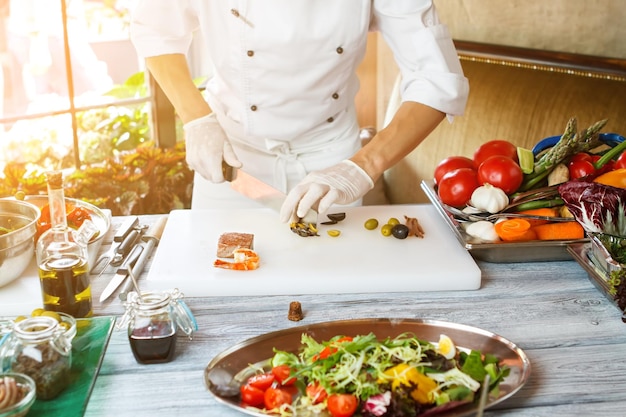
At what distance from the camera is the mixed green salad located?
3.63 feet

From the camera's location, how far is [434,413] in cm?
111

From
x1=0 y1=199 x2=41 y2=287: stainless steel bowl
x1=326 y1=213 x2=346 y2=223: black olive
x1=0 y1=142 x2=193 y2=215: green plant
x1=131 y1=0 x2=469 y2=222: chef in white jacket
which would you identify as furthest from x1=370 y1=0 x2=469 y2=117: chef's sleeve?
x1=0 y1=142 x2=193 y2=215: green plant

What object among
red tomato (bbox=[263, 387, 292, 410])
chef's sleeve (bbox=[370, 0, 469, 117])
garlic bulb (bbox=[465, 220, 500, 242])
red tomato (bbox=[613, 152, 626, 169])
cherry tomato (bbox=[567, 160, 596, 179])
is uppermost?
chef's sleeve (bbox=[370, 0, 469, 117])

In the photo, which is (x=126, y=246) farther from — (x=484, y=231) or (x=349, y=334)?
(x=484, y=231)

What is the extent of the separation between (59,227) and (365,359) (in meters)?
0.64

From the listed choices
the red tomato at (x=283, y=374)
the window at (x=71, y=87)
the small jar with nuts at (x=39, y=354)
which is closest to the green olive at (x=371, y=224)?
the red tomato at (x=283, y=374)

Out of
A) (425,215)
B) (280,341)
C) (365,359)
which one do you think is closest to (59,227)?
(280,341)

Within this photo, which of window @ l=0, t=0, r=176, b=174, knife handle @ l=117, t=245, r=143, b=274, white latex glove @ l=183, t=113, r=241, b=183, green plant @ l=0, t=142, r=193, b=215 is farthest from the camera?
window @ l=0, t=0, r=176, b=174

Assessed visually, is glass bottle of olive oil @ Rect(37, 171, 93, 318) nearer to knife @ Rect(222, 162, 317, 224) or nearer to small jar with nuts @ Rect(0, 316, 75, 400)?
small jar with nuts @ Rect(0, 316, 75, 400)

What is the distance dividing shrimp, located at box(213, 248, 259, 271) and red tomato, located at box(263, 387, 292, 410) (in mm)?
471

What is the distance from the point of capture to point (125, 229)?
1.80 meters

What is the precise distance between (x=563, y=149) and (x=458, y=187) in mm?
262

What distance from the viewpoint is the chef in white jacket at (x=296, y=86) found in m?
1.97

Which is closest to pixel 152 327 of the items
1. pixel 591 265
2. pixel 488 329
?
pixel 488 329
